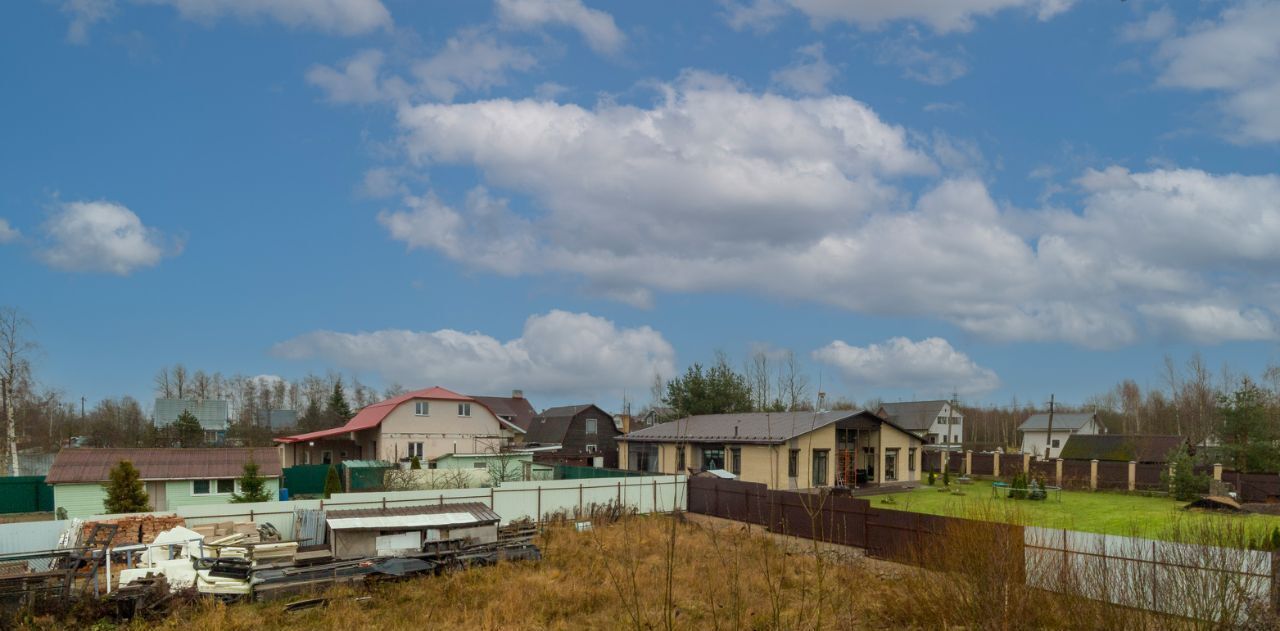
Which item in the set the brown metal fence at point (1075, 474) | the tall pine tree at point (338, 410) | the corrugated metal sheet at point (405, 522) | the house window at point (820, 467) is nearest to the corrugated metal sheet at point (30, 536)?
the corrugated metal sheet at point (405, 522)

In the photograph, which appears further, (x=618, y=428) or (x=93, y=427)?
(x=93, y=427)

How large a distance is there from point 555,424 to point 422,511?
113 ft

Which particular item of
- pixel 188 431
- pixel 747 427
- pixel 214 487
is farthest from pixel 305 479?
pixel 747 427

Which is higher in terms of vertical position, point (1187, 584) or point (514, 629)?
point (1187, 584)

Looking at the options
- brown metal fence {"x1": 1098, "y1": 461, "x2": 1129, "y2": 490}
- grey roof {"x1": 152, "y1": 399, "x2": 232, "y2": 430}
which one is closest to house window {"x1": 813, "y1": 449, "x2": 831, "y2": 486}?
brown metal fence {"x1": 1098, "y1": 461, "x2": 1129, "y2": 490}

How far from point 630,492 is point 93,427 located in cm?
6112

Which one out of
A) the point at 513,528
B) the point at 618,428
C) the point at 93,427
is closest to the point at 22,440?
the point at 93,427

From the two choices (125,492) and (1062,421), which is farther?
(1062,421)

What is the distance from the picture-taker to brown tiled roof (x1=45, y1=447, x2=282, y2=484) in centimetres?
3012

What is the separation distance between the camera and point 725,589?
1638 centimetres

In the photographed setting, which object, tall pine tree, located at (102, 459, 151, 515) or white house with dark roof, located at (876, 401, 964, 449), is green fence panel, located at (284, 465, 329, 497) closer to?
tall pine tree, located at (102, 459, 151, 515)

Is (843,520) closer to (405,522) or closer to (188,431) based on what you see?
(405,522)

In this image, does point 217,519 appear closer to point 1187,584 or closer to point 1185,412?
point 1187,584

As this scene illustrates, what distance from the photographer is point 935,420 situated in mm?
80500
